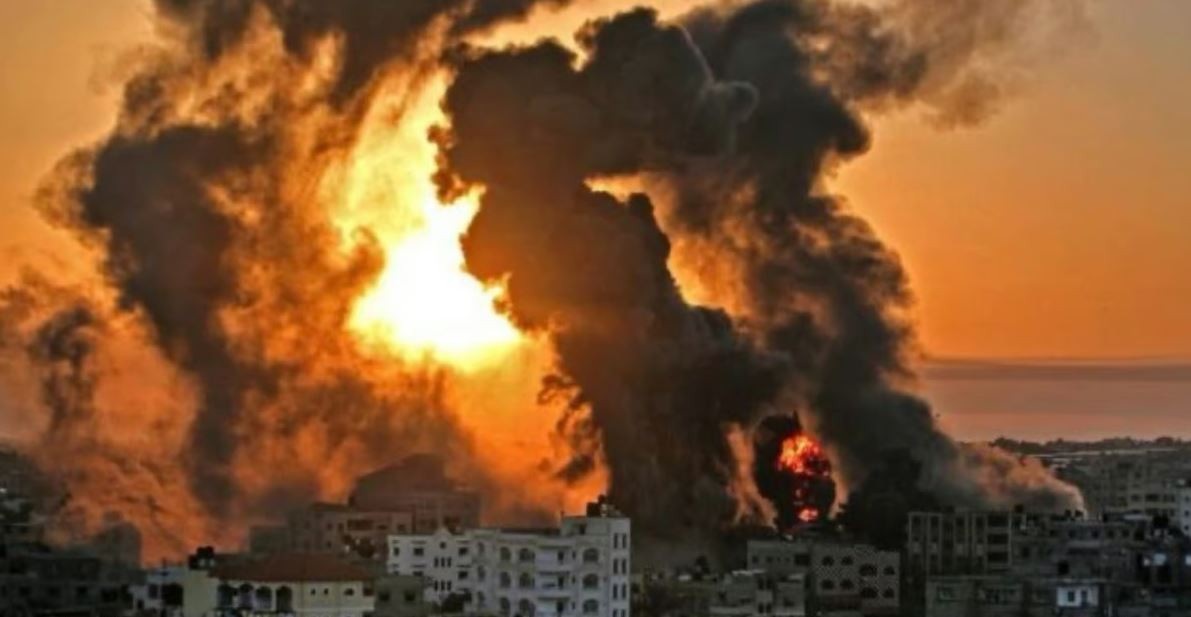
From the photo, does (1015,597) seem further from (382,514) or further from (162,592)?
(382,514)

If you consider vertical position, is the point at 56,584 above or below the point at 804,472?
below

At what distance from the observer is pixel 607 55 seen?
94.0 metres

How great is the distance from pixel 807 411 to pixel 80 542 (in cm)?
2570

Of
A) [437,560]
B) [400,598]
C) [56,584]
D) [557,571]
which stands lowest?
[400,598]

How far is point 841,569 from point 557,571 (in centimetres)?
1226

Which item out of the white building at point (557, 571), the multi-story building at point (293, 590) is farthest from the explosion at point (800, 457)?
the multi-story building at point (293, 590)

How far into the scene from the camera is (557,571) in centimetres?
A: 6756

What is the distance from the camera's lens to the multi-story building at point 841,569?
76938 millimetres

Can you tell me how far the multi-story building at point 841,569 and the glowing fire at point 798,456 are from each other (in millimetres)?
10958

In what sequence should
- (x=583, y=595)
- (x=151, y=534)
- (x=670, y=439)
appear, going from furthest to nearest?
(x=670, y=439)
(x=151, y=534)
(x=583, y=595)

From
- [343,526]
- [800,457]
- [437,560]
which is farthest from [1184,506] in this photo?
[437,560]

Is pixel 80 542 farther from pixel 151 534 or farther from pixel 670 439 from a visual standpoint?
pixel 670 439

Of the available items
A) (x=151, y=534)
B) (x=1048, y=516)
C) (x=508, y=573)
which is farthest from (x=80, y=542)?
(x=1048, y=516)

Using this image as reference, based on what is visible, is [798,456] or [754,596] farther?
[798,456]
